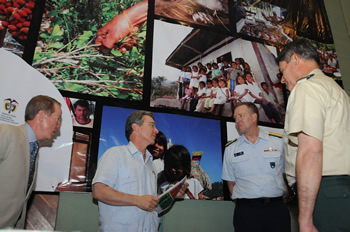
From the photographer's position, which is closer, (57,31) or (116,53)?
(57,31)

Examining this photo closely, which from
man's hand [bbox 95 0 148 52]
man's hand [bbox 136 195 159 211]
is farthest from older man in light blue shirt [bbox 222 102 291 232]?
man's hand [bbox 95 0 148 52]

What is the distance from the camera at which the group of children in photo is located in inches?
126

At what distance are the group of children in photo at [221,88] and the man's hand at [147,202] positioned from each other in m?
1.20

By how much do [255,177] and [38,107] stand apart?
1.84m

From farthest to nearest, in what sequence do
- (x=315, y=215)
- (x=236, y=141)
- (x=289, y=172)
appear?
1. (x=236, y=141)
2. (x=289, y=172)
3. (x=315, y=215)

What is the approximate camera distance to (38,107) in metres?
2.16

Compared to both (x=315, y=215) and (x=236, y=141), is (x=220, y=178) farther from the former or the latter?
(x=315, y=215)

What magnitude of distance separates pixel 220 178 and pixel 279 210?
0.70 m

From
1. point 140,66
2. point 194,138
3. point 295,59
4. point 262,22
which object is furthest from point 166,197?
point 262,22

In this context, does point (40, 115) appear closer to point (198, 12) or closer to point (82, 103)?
point (82, 103)

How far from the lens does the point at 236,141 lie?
2.87 metres

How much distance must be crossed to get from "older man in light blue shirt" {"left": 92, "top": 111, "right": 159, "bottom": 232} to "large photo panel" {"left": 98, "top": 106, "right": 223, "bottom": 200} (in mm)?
368

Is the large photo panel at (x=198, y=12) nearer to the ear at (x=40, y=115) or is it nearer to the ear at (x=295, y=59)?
the ear at (x=40, y=115)

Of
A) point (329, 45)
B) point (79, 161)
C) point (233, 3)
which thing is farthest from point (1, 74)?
point (329, 45)
